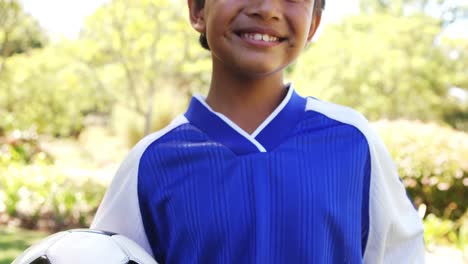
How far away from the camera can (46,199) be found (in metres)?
8.27

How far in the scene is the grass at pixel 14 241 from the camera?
242 inches

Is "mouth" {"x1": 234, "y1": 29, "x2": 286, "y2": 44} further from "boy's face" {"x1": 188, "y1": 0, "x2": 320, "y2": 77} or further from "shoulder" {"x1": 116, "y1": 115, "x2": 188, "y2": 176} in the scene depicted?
"shoulder" {"x1": 116, "y1": 115, "x2": 188, "y2": 176}

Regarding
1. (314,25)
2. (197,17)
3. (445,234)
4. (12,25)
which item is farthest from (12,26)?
(314,25)

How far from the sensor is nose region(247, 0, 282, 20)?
5.15ft

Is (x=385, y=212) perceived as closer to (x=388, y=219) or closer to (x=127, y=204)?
(x=388, y=219)

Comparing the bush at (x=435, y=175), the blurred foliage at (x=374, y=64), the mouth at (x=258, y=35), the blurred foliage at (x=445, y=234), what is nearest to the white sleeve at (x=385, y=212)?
the mouth at (x=258, y=35)

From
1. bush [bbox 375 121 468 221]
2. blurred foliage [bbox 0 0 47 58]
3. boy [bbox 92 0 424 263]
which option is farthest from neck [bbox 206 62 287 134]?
blurred foliage [bbox 0 0 47 58]

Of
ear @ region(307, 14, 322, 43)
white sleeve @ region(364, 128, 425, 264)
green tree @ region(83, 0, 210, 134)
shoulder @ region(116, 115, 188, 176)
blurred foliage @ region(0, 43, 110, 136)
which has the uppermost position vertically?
ear @ region(307, 14, 322, 43)

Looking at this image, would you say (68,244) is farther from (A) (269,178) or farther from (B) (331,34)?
(B) (331,34)

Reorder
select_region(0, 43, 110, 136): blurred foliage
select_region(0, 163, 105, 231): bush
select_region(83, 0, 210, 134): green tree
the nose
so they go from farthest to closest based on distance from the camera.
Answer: select_region(0, 43, 110, 136): blurred foliage
select_region(83, 0, 210, 134): green tree
select_region(0, 163, 105, 231): bush
the nose

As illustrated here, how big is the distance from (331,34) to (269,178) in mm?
21682

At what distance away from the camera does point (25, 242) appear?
6.84 meters

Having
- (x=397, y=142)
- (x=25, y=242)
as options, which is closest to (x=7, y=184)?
(x=25, y=242)

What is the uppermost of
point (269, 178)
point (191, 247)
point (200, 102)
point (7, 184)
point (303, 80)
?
point (200, 102)
